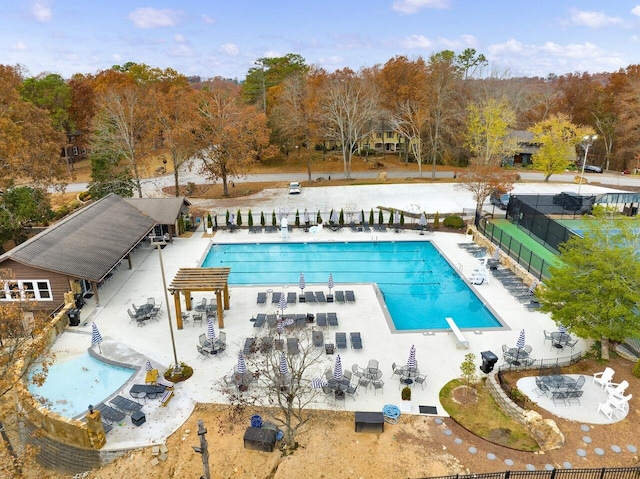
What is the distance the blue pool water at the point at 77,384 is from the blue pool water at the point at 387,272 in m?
9.22

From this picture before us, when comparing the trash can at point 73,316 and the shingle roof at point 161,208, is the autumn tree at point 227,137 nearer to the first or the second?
the shingle roof at point 161,208

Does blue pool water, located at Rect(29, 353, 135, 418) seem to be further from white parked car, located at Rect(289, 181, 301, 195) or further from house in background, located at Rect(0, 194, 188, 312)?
white parked car, located at Rect(289, 181, 301, 195)

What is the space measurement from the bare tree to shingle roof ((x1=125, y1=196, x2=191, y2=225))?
15311 millimetres

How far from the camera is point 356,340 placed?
17781 millimetres

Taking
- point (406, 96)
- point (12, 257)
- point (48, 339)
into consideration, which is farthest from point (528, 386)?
point (406, 96)

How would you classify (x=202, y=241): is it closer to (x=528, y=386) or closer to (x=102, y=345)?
(x=102, y=345)

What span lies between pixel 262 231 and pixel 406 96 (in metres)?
32.5

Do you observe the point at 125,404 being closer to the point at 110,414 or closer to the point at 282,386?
the point at 110,414

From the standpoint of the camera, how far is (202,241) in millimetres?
31078

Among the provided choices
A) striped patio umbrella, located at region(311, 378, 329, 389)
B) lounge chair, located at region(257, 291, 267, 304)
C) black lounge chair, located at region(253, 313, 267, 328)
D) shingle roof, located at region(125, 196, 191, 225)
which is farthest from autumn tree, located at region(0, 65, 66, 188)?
striped patio umbrella, located at region(311, 378, 329, 389)

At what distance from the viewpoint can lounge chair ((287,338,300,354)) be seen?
1677cm

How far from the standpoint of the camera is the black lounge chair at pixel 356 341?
687 inches

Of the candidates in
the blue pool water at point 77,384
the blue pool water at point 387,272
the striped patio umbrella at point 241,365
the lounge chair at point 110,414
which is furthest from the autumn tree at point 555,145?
the lounge chair at point 110,414

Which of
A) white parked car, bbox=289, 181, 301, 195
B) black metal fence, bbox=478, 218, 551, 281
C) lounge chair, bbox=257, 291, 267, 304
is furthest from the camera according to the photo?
white parked car, bbox=289, 181, 301, 195
